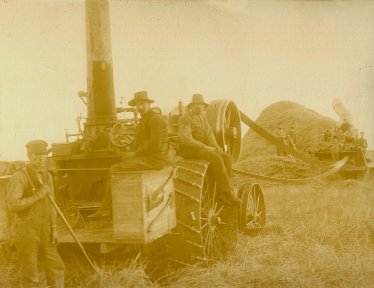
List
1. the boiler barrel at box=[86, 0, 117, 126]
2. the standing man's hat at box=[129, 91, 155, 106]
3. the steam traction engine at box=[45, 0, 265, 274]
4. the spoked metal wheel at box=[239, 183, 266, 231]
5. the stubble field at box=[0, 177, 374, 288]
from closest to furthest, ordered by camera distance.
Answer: the steam traction engine at box=[45, 0, 265, 274]
the stubble field at box=[0, 177, 374, 288]
the standing man's hat at box=[129, 91, 155, 106]
the boiler barrel at box=[86, 0, 117, 126]
the spoked metal wheel at box=[239, 183, 266, 231]

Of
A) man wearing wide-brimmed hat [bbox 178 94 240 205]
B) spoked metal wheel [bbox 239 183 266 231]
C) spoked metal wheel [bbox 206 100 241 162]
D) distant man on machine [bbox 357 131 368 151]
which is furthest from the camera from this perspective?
distant man on machine [bbox 357 131 368 151]

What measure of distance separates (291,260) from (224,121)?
8.04ft

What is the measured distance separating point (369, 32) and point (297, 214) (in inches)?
145

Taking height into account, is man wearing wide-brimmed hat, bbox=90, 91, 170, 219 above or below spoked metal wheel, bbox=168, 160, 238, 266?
above

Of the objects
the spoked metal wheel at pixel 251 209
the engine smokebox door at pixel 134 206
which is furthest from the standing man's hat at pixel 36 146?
the spoked metal wheel at pixel 251 209

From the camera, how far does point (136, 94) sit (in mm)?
5680

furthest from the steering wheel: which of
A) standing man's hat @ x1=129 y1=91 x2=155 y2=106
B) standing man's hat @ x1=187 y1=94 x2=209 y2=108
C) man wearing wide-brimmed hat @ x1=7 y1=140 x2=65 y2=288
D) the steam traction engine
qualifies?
man wearing wide-brimmed hat @ x1=7 y1=140 x2=65 y2=288

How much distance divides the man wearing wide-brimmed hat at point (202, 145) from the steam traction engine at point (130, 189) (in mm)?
194

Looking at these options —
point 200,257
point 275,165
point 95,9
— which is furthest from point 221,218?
point 275,165

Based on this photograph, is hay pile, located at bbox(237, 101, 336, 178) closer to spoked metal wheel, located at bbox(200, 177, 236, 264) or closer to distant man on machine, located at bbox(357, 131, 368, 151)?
distant man on machine, located at bbox(357, 131, 368, 151)

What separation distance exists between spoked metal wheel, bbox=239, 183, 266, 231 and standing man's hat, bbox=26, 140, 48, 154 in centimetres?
384

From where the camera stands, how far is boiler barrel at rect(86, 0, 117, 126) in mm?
6711

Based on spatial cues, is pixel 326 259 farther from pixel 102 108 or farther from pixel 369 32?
pixel 369 32

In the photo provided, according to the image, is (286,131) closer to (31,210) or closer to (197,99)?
(197,99)
